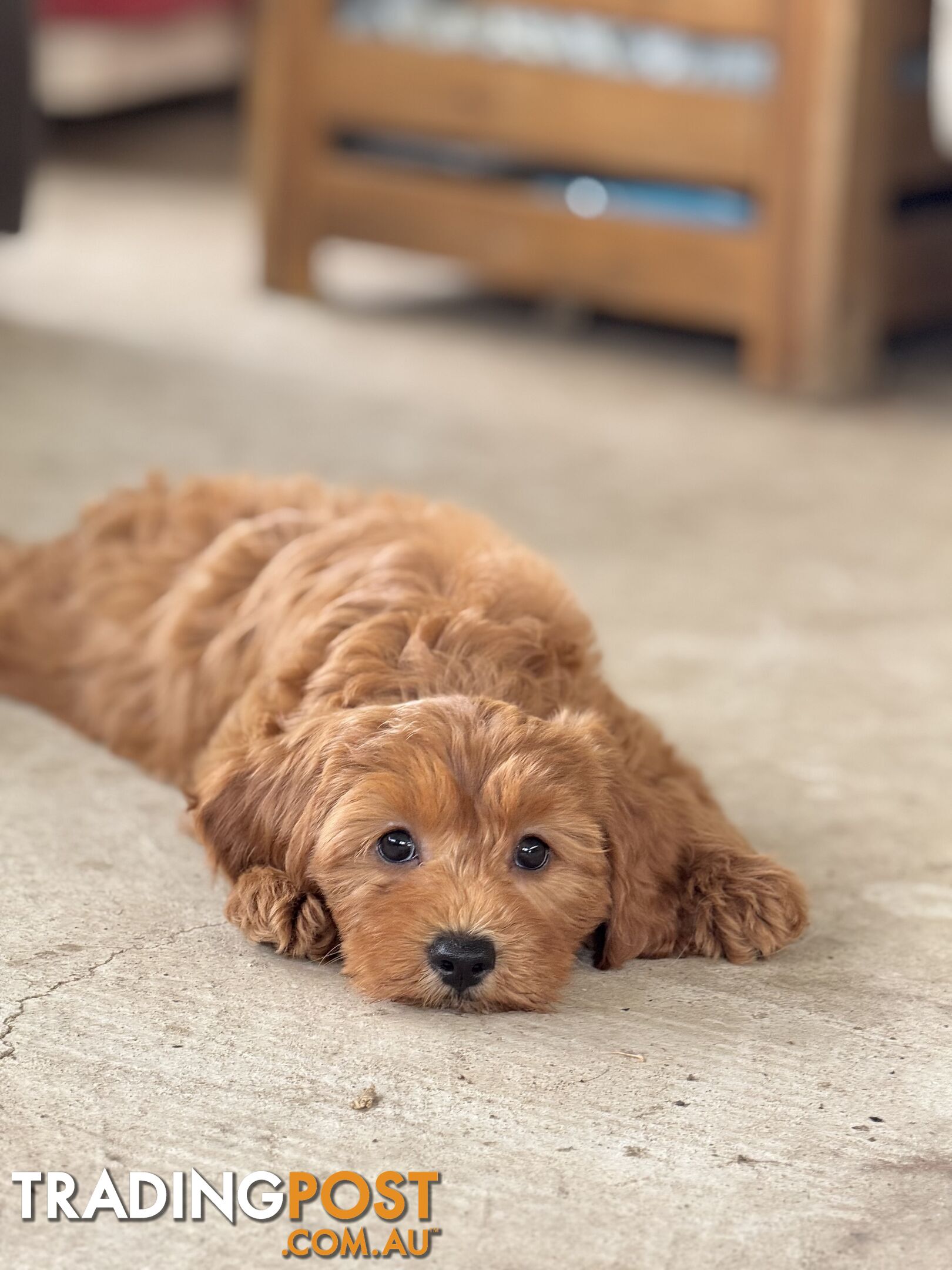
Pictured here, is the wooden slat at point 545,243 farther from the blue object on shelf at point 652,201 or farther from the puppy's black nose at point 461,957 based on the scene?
the puppy's black nose at point 461,957

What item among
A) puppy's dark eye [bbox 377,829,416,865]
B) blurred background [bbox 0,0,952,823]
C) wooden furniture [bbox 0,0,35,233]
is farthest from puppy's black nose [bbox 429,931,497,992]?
wooden furniture [bbox 0,0,35,233]

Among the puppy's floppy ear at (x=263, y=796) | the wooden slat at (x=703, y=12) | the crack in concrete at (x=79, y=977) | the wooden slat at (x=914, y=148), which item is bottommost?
the crack in concrete at (x=79, y=977)

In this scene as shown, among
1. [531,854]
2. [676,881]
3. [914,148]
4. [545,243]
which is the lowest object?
[676,881]

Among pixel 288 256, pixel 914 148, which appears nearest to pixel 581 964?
pixel 914 148

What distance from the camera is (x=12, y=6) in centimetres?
495

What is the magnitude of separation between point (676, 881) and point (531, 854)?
32 centimetres

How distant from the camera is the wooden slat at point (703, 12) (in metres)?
5.83

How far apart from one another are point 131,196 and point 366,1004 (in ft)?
23.6

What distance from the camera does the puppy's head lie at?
240cm

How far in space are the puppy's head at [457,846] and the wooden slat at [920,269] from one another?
13.6 feet

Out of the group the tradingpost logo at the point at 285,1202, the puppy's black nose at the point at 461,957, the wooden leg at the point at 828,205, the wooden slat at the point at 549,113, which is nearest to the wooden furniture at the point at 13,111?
the wooden slat at the point at 549,113

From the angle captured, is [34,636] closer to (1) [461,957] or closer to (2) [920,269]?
(1) [461,957]

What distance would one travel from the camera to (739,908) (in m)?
2.70

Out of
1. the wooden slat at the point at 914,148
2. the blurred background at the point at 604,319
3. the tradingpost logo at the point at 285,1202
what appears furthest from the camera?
the wooden slat at the point at 914,148
